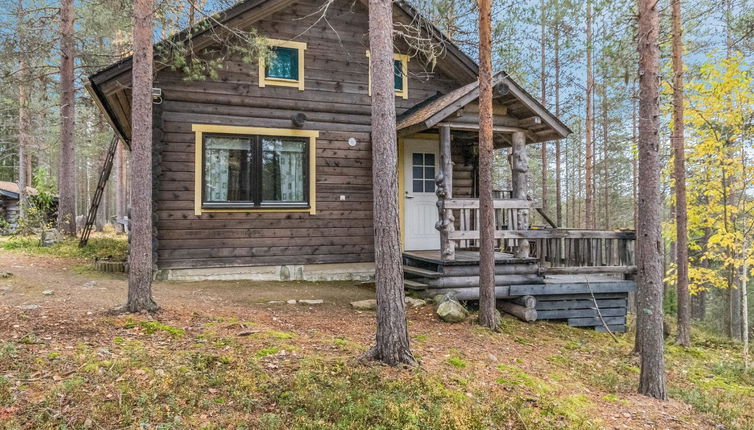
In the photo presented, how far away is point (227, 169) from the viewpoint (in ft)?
29.7

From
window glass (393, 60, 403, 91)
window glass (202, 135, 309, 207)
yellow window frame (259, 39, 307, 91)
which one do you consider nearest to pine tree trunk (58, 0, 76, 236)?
window glass (202, 135, 309, 207)

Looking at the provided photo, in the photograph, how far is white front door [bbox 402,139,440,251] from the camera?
33.7 feet

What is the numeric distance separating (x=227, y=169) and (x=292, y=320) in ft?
14.1

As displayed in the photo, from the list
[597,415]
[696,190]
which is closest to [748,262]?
[696,190]

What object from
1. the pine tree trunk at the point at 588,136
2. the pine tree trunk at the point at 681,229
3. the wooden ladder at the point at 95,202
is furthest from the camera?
the pine tree trunk at the point at 588,136

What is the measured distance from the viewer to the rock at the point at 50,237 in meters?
13.3

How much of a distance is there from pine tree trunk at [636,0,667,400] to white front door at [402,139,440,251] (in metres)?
5.70

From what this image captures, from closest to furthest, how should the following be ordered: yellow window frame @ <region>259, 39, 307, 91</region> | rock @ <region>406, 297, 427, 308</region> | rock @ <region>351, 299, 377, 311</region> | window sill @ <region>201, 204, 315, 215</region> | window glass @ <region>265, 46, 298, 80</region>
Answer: rock @ <region>351, 299, 377, 311</region> → rock @ <region>406, 297, 427, 308</region> → window sill @ <region>201, 204, 315, 215</region> → yellow window frame @ <region>259, 39, 307, 91</region> → window glass @ <region>265, 46, 298, 80</region>

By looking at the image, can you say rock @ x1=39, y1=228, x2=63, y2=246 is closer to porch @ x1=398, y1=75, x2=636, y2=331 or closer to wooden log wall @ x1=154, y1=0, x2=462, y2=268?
wooden log wall @ x1=154, y1=0, x2=462, y2=268

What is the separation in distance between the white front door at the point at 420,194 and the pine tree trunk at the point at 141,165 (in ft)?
19.6

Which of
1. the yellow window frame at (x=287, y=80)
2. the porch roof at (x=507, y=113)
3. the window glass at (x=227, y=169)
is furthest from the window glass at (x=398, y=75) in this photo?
the window glass at (x=227, y=169)

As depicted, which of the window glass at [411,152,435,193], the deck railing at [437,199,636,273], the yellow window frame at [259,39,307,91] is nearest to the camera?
the deck railing at [437,199,636,273]

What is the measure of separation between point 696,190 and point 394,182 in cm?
1035

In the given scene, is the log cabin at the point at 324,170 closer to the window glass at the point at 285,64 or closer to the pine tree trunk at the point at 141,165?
the window glass at the point at 285,64
